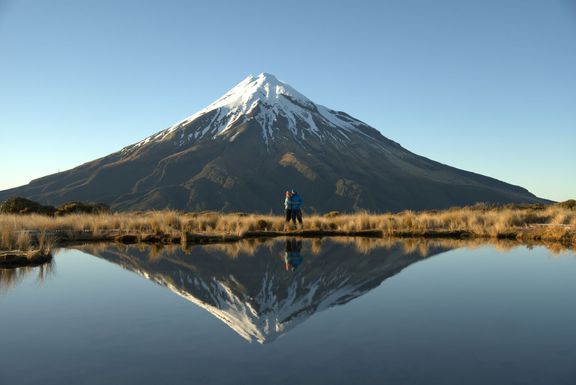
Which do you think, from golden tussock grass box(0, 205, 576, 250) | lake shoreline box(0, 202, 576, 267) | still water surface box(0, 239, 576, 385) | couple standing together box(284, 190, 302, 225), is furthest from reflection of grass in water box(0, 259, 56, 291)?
couple standing together box(284, 190, 302, 225)

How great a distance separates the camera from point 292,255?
14.5 m

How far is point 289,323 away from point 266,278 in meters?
3.61

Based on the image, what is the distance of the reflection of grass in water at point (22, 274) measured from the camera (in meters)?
9.74

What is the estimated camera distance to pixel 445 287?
9.54 metres

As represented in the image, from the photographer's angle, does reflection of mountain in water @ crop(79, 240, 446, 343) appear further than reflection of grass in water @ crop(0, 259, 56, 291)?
No

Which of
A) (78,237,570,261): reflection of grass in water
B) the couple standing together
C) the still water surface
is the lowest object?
the still water surface

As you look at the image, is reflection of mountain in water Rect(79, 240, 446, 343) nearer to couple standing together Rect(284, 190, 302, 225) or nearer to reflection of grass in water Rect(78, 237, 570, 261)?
reflection of grass in water Rect(78, 237, 570, 261)

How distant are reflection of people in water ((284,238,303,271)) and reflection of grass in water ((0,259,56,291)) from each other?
5.37 meters

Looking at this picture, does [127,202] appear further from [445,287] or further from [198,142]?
[445,287]

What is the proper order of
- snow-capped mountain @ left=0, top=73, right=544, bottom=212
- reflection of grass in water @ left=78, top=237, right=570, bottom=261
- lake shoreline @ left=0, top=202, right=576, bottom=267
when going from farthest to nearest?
snow-capped mountain @ left=0, top=73, right=544, bottom=212 → lake shoreline @ left=0, top=202, right=576, bottom=267 → reflection of grass in water @ left=78, top=237, right=570, bottom=261

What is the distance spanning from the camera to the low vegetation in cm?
1907

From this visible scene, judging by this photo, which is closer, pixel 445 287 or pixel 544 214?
pixel 445 287

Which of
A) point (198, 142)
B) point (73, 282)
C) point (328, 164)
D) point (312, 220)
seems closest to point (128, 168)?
point (198, 142)

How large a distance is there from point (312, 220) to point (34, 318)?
62.7 ft
